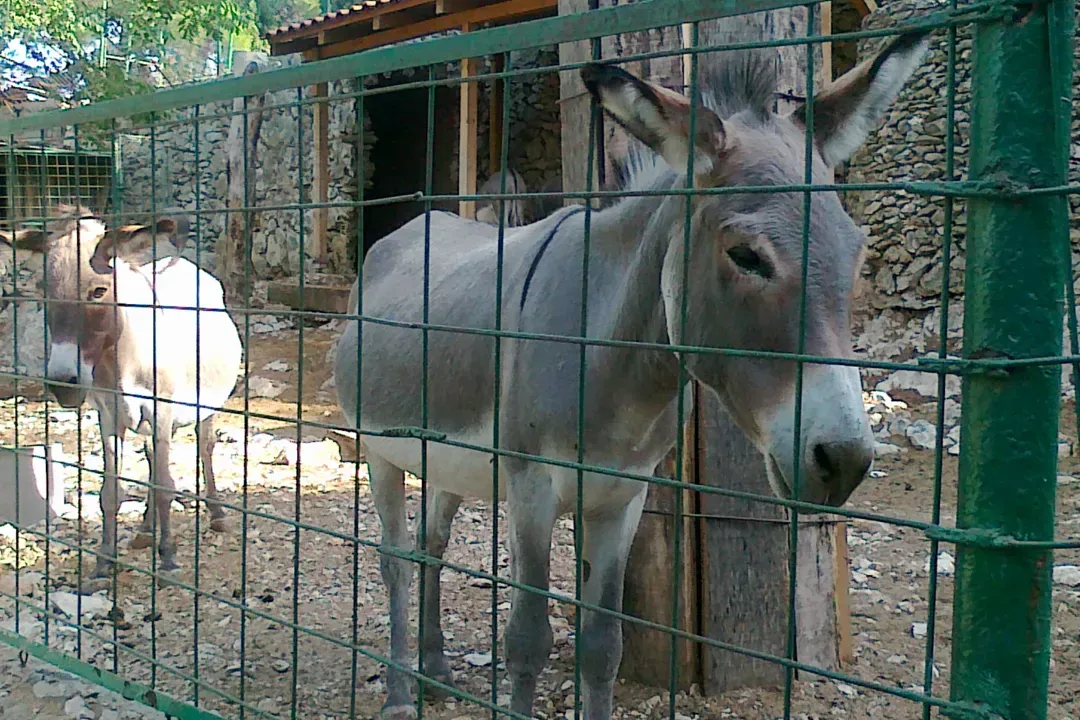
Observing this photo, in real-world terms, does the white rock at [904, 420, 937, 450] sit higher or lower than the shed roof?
lower

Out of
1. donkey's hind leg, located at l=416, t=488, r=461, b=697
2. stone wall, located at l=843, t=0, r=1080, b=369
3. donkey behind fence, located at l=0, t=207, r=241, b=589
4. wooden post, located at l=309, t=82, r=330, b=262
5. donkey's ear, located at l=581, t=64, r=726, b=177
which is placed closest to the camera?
donkey's ear, located at l=581, t=64, r=726, b=177

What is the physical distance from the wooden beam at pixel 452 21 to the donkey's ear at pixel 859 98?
25.5 feet

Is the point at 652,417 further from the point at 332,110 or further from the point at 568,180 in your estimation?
the point at 332,110

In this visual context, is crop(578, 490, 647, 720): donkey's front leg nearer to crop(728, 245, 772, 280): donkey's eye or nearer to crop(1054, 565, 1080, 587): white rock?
crop(728, 245, 772, 280): donkey's eye

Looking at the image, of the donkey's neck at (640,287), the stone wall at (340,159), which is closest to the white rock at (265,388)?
the stone wall at (340,159)

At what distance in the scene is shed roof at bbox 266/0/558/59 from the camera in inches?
386

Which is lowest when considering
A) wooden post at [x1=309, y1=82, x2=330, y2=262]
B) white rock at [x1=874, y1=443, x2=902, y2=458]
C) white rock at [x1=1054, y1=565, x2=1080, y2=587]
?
white rock at [x1=1054, y1=565, x2=1080, y2=587]

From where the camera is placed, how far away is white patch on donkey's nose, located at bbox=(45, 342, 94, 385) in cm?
496

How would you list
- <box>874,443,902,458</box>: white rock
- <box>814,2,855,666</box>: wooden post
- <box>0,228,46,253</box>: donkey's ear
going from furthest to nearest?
<box>874,443,902,458</box>: white rock, <box>0,228,46,253</box>: donkey's ear, <box>814,2,855,666</box>: wooden post

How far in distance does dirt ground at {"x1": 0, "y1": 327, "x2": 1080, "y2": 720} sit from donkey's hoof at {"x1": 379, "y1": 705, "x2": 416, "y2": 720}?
93 millimetres

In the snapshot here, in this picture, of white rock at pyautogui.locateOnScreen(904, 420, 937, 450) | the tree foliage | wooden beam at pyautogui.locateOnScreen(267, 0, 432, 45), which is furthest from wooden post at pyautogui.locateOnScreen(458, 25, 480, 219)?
the tree foliage

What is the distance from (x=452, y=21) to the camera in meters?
10.2

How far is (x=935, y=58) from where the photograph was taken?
34.5ft

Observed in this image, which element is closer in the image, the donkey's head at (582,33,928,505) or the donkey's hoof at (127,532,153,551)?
the donkey's head at (582,33,928,505)
